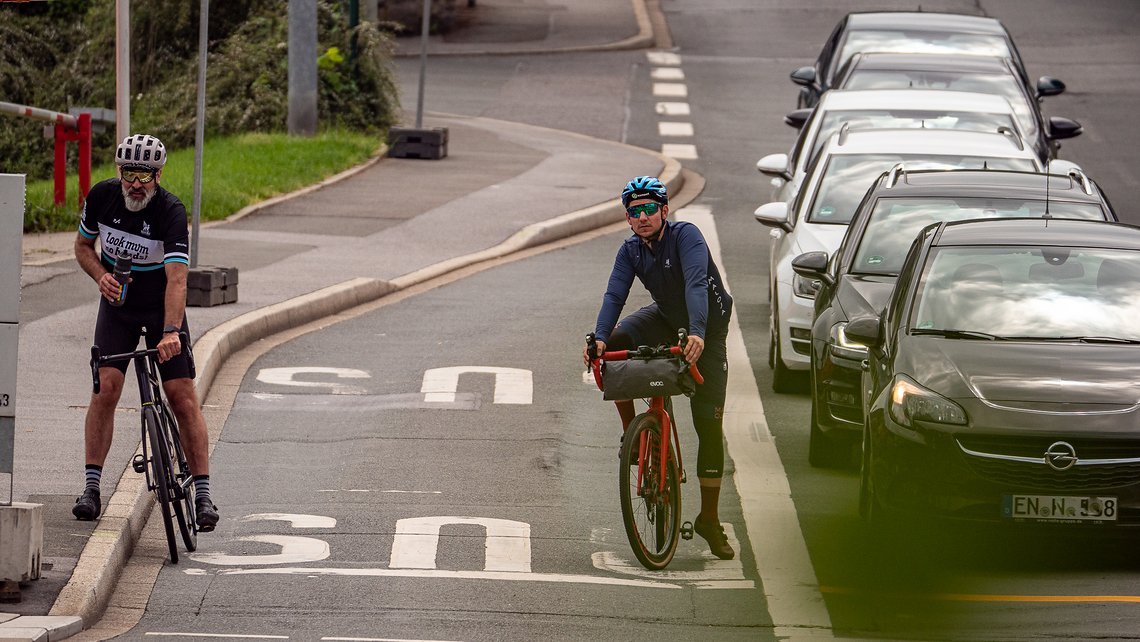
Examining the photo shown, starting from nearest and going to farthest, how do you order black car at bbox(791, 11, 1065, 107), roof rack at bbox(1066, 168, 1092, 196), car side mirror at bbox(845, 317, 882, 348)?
car side mirror at bbox(845, 317, 882, 348) → roof rack at bbox(1066, 168, 1092, 196) → black car at bbox(791, 11, 1065, 107)

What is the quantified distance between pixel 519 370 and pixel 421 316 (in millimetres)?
2493

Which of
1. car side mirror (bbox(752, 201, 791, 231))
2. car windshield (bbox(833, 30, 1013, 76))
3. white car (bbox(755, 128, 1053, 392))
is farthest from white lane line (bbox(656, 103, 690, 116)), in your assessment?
car side mirror (bbox(752, 201, 791, 231))

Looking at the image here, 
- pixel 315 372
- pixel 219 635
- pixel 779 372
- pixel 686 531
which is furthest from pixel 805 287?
pixel 219 635

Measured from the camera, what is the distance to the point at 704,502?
10.0m

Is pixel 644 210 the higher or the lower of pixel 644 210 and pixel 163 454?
the higher

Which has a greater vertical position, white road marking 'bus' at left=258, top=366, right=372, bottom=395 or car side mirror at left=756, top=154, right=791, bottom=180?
car side mirror at left=756, top=154, right=791, bottom=180

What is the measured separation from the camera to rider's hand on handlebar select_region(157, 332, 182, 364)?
9617mm

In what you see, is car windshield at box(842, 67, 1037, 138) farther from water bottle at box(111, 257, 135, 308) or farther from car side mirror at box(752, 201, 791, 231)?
water bottle at box(111, 257, 135, 308)

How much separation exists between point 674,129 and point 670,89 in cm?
364

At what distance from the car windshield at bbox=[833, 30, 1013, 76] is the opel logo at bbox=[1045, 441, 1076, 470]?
1470 centimetres

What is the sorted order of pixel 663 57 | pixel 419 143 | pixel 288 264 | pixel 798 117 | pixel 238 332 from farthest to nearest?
pixel 663 57
pixel 419 143
pixel 798 117
pixel 288 264
pixel 238 332

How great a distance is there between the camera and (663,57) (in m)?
37.2

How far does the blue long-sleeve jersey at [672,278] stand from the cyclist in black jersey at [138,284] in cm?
202

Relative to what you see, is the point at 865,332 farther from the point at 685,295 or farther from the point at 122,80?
the point at 122,80
